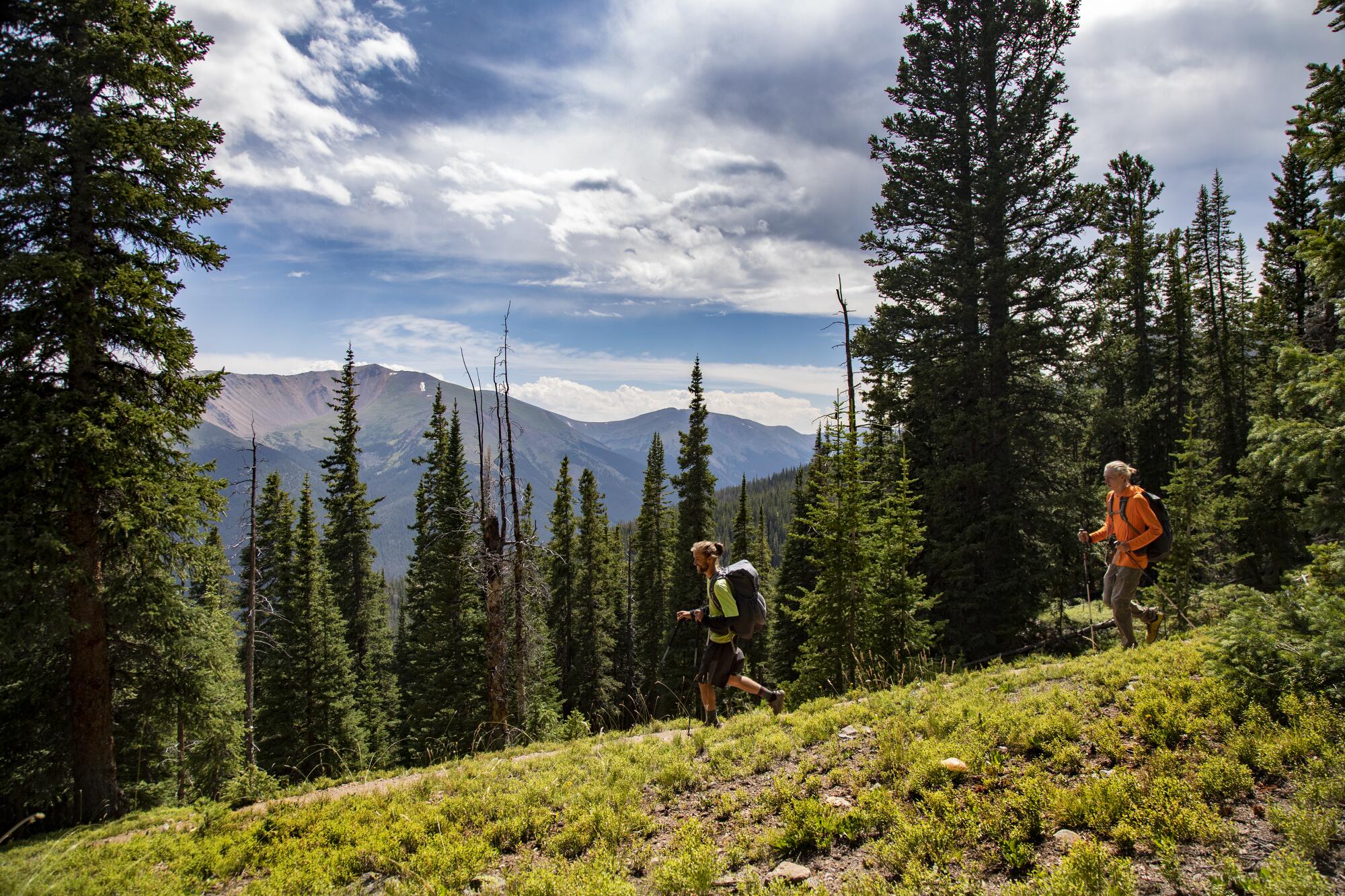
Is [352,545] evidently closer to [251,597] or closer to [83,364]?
[251,597]

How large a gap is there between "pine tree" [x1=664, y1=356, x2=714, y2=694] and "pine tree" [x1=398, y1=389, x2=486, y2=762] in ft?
32.2

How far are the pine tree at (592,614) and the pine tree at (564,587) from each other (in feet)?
0.89

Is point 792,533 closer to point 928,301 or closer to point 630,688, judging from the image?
point 928,301

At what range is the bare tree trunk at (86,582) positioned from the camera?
870 centimetres

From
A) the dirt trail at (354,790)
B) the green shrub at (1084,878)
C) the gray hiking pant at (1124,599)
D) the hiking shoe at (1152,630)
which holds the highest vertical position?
the gray hiking pant at (1124,599)

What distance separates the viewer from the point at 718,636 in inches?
270

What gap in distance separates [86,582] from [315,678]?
1763 cm

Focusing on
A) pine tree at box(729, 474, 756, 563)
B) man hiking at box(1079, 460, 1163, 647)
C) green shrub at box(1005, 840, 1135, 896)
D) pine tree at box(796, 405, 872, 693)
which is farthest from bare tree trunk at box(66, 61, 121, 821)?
pine tree at box(729, 474, 756, 563)

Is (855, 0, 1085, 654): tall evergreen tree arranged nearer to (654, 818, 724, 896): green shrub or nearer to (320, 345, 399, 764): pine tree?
(654, 818, 724, 896): green shrub

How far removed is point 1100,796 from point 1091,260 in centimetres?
1558

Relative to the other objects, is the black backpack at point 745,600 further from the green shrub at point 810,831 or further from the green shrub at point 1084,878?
the green shrub at point 1084,878

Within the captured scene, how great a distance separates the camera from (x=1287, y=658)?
449cm

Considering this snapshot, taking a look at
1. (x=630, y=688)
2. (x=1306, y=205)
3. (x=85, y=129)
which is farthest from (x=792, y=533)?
(x=1306, y=205)

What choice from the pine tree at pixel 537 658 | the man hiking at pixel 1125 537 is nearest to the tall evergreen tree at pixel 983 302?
the man hiking at pixel 1125 537
